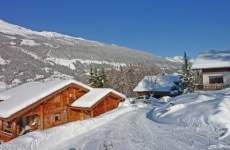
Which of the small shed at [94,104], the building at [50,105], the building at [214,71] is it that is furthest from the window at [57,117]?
the building at [214,71]

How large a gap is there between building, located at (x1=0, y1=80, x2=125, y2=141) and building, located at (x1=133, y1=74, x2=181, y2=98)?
60.8ft

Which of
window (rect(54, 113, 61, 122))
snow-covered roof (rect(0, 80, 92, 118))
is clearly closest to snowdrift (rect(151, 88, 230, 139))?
snow-covered roof (rect(0, 80, 92, 118))

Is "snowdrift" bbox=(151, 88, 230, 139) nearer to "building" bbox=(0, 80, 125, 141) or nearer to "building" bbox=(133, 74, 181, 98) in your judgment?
"building" bbox=(0, 80, 125, 141)

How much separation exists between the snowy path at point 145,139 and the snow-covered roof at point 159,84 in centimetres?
3427

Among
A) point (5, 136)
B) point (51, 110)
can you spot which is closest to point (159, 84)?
point (51, 110)

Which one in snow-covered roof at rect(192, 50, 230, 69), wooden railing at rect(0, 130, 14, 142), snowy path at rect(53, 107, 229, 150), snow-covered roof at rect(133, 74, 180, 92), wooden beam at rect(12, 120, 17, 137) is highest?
snow-covered roof at rect(192, 50, 230, 69)

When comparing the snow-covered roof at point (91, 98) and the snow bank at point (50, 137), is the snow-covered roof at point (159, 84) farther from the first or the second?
the snow bank at point (50, 137)

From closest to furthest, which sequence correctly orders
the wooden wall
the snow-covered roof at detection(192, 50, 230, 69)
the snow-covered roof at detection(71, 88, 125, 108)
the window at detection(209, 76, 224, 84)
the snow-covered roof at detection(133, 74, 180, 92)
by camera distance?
1. the wooden wall
2. the snow-covered roof at detection(71, 88, 125, 108)
3. the snow-covered roof at detection(192, 50, 230, 69)
4. the window at detection(209, 76, 224, 84)
5. the snow-covered roof at detection(133, 74, 180, 92)

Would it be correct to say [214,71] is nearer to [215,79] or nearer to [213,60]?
[215,79]

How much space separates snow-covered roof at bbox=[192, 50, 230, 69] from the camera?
135 ft

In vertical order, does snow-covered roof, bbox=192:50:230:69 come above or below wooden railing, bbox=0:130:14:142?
above

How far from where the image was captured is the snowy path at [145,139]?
1524cm

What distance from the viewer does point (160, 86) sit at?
190 feet

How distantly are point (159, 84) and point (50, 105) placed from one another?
103ft
